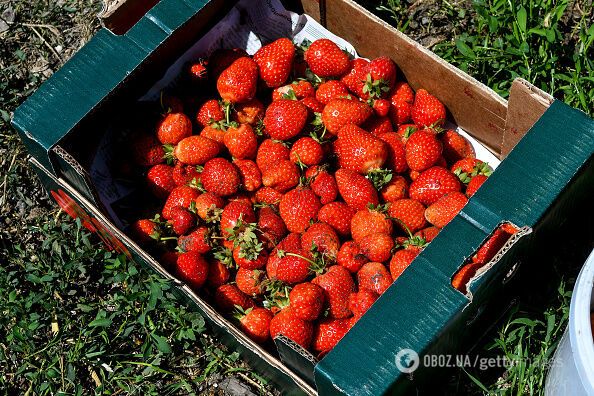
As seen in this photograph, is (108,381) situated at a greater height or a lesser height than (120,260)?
lesser

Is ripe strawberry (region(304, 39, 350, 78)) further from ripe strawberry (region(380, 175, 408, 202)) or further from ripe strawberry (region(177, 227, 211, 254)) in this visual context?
ripe strawberry (region(177, 227, 211, 254))

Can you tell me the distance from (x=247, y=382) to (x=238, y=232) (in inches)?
19.4

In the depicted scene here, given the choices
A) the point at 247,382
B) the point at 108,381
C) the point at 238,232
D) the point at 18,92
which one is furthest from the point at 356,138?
the point at 18,92

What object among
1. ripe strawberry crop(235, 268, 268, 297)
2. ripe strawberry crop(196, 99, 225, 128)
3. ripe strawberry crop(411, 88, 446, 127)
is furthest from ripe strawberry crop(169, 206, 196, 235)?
ripe strawberry crop(411, 88, 446, 127)

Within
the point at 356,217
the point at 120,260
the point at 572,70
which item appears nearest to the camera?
the point at 356,217

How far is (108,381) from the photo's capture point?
2.63 metres

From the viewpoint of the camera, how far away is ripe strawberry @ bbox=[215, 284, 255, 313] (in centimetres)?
251

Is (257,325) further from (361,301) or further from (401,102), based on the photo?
(401,102)

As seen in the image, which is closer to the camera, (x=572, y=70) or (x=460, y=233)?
(x=460, y=233)

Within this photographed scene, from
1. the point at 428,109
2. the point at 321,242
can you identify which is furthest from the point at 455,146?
the point at 321,242

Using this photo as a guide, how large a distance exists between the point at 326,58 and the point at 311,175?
438 millimetres

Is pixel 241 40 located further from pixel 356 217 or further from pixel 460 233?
pixel 460 233

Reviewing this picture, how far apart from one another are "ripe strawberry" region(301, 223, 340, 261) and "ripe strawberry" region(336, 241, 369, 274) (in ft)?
0.08

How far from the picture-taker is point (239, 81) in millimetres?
2719
